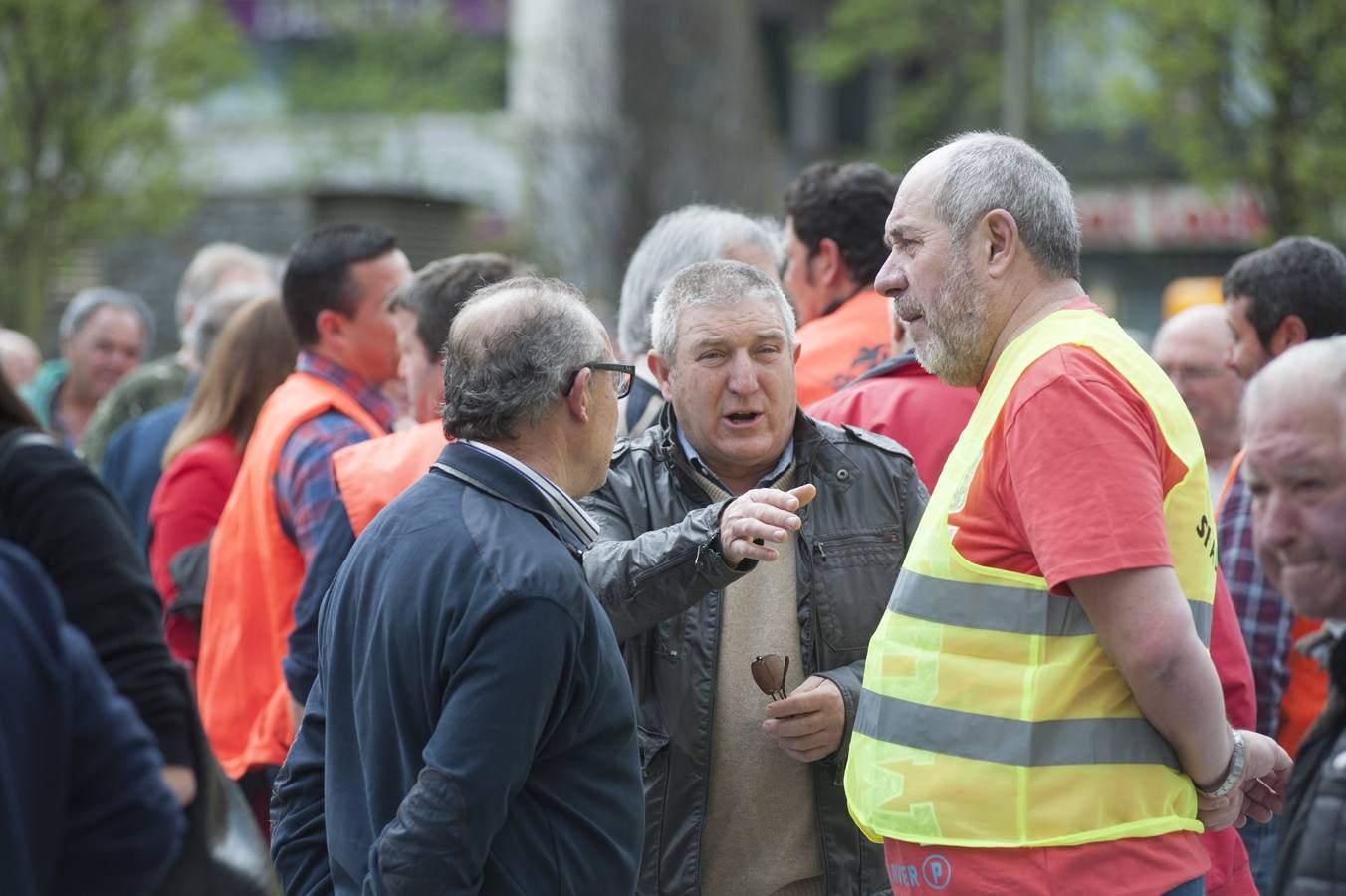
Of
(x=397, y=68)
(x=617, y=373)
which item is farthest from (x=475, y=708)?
(x=397, y=68)

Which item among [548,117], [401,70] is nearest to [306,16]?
[401,70]

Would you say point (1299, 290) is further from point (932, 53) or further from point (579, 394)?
point (932, 53)

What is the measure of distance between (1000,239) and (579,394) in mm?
861

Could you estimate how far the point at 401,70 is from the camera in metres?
24.7

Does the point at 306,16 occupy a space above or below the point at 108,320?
above

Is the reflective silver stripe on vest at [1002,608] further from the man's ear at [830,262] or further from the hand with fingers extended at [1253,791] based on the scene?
the man's ear at [830,262]

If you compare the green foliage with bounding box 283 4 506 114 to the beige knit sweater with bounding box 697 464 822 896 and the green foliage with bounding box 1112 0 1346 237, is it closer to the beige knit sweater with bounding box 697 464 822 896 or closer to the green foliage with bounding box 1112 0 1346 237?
the green foliage with bounding box 1112 0 1346 237

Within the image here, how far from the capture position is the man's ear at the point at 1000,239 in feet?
10.1

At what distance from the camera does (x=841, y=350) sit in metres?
4.71

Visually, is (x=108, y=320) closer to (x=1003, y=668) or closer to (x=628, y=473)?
(x=628, y=473)

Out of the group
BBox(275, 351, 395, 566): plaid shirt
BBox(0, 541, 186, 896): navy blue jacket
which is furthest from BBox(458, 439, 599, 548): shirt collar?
BBox(275, 351, 395, 566): plaid shirt

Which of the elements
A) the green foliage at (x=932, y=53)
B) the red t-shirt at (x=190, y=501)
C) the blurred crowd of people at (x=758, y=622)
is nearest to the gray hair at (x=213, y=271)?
the red t-shirt at (x=190, y=501)

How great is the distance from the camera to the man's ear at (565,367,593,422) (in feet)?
10.0

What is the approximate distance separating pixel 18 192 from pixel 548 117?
728 cm
